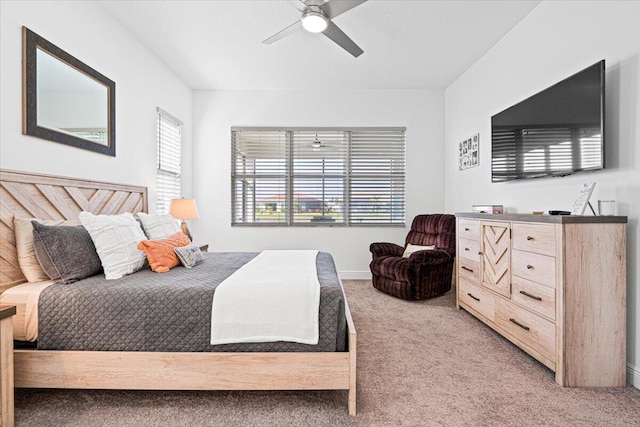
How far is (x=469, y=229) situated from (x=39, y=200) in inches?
140

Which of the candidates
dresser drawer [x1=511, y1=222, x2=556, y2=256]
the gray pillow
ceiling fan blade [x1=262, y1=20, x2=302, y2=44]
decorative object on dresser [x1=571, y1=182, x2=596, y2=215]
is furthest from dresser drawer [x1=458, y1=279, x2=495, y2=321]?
the gray pillow

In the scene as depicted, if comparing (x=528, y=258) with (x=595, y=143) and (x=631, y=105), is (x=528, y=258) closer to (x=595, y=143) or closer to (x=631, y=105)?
(x=595, y=143)

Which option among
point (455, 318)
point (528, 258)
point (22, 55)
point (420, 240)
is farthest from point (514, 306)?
point (22, 55)

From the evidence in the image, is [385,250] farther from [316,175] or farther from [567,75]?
[567,75]

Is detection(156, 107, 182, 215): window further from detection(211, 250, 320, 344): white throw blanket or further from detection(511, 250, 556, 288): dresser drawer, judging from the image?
detection(511, 250, 556, 288): dresser drawer

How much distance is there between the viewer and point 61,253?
1900 millimetres

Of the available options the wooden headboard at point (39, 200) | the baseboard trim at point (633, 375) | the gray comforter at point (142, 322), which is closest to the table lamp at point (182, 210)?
the wooden headboard at point (39, 200)

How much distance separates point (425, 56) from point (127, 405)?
13.8ft

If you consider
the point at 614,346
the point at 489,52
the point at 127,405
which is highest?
the point at 489,52

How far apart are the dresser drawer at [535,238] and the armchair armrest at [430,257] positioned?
1.24 metres

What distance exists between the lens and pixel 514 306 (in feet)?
7.81

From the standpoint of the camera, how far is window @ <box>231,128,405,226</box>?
4.82 meters

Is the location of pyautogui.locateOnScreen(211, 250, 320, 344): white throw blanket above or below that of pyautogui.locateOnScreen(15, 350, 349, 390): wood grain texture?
above

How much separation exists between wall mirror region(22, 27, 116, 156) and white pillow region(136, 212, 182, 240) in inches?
28.4
